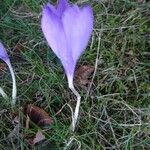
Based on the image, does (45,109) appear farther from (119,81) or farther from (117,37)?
(117,37)

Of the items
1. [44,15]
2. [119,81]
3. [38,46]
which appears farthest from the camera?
[38,46]

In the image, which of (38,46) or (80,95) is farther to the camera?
(38,46)

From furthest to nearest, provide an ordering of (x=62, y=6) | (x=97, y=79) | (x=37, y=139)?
(x=97, y=79) → (x=37, y=139) → (x=62, y=6)

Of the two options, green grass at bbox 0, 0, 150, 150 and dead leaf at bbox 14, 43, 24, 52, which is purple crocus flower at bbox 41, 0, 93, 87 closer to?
green grass at bbox 0, 0, 150, 150

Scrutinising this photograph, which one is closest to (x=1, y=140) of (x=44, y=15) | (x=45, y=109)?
(x=45, y=109)

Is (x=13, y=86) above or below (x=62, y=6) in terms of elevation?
below

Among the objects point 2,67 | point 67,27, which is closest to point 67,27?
point 67,27

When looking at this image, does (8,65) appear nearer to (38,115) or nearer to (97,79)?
(38,115)

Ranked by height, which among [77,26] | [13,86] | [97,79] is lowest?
[97,79]

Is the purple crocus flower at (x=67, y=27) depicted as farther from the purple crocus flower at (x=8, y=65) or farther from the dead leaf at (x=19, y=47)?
the dead leaf at (x=19, y=47)

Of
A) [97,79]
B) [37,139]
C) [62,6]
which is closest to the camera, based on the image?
[62,6]
